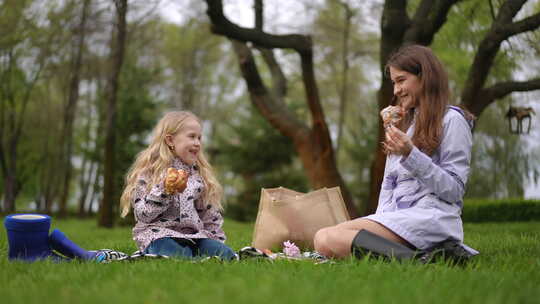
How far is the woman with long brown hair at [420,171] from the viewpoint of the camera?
3295 millimetres

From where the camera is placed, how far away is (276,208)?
4.47 metres

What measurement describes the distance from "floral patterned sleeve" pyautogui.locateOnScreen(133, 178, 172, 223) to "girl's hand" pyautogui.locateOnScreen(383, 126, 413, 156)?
5.35 feet

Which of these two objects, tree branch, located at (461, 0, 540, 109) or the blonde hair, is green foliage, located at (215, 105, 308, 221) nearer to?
tree branch, located at (461, 0, 540, 109)

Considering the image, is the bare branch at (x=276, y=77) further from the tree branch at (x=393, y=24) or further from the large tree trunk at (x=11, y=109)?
the large tree trunk at (x=11, y=109)

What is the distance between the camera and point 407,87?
12.0 feet

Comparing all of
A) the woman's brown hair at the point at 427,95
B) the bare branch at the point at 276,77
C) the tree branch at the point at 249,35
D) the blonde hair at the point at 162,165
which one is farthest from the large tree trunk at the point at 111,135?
the woman's brown hair at the point at 427,95

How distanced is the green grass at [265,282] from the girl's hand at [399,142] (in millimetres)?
706

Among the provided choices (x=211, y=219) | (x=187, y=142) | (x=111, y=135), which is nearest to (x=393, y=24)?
(x=187, y=142)

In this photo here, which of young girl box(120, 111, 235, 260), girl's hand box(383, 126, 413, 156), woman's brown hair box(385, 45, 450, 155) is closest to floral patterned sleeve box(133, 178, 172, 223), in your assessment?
young girl box(120, 111, 235, 260)

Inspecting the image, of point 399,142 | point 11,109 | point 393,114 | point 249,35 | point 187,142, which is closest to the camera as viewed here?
point 399,142

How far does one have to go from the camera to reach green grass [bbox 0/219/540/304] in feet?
7.17

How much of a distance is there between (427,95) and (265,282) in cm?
185

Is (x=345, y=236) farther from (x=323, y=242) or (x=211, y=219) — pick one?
(x=211, y=219)

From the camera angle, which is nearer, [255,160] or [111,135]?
[111,135]
